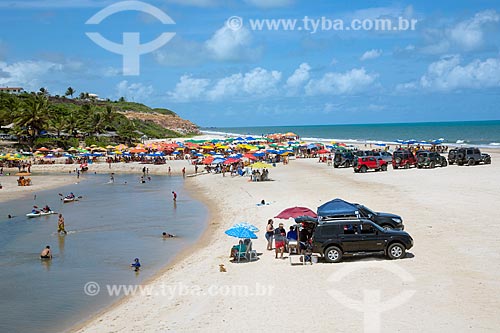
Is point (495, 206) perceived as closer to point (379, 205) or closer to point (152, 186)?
point (379, 205)

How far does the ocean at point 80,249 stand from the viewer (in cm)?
1456

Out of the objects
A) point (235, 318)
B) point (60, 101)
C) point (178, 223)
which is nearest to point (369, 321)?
point (235, 318)

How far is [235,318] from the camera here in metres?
11.7

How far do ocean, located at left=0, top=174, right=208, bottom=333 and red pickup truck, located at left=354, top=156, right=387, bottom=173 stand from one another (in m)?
14.8

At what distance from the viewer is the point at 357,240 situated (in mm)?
15250

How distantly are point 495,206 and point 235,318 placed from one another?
640 inches

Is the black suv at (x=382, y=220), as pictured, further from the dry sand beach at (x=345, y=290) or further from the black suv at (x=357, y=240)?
the black suv at (x=357, y=240)

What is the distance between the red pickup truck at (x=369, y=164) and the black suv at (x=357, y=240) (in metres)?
28.5

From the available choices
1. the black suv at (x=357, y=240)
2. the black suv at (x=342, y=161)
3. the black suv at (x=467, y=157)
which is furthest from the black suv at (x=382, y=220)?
the black suv at (x=342, y=161)

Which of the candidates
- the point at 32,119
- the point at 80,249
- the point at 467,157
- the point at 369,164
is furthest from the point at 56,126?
the point at 80,249

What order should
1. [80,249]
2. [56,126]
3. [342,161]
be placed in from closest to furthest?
[80,249], [342,161], [56,126]

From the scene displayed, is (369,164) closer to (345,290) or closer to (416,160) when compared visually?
(416,160)

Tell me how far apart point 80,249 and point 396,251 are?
43.5 feet

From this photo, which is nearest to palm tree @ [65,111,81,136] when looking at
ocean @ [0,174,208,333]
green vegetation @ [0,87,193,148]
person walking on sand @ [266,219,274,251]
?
green vegetation @ [0,87,193,148]
